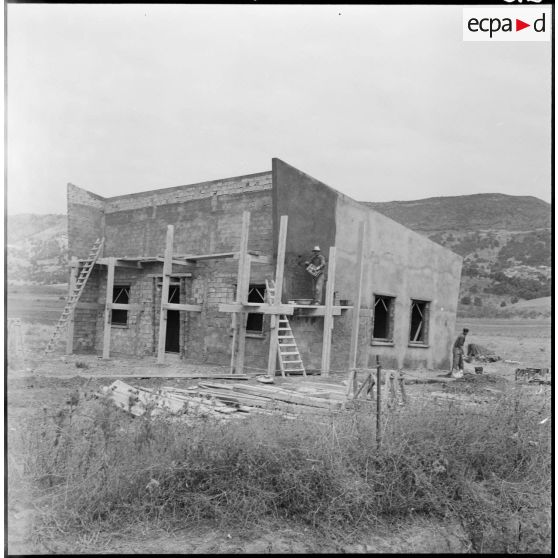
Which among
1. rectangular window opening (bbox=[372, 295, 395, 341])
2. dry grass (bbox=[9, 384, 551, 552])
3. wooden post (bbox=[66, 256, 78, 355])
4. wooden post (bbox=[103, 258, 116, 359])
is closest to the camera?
dry grass (bbox=[9, 384, 551, 552])

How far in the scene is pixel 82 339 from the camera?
15.8 meters

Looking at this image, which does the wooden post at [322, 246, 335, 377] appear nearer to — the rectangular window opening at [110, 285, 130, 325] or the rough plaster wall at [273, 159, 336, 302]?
the rough plaster wall at [273, 159, 336, 302]

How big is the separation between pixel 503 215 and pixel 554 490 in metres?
38.4

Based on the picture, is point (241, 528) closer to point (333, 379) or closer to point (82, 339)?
point (333, 379)

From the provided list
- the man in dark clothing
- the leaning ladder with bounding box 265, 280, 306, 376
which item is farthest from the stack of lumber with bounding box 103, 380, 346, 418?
the man in dark clothing

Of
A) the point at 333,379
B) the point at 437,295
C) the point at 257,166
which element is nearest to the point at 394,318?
the point at 437,295

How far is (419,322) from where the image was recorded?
16.0 meters

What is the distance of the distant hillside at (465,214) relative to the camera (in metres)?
37.5

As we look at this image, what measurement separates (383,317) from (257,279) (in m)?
4.26

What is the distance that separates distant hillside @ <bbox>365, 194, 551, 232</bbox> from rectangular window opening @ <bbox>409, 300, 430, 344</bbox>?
22977 mm

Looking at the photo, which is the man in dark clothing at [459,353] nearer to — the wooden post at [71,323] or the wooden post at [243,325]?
the wooden post at [243,325]

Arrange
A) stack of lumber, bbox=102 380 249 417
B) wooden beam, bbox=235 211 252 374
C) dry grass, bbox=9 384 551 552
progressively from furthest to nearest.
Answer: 1. wooden beam, bbox=235 211 252 374
2. stack of lumber, bbox=102 380 249 417
3. dry grass, bbox=9 384 551 552

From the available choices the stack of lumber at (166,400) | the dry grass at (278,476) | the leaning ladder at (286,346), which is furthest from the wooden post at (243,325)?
the dry grass at (278,476)

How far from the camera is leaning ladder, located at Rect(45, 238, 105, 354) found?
1403 centimetres
